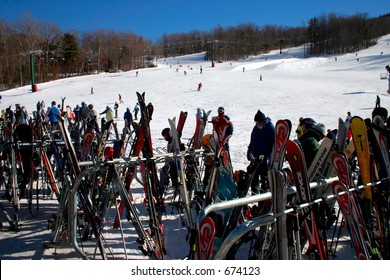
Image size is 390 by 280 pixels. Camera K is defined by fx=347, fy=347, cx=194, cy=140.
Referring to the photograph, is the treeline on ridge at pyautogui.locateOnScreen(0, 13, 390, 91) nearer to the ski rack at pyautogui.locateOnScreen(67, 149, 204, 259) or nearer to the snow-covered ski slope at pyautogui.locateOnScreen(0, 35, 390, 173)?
the snow-covered ski slope at pyautogui.locateOnScreen(0, 35, 390, 173)

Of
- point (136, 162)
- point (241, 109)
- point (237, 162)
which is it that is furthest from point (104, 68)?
point (136, 162)

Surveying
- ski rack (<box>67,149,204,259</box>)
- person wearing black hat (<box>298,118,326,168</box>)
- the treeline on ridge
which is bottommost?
ski rack (<box>67,149,204,259</box>)

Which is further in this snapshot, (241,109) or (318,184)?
(241,109)

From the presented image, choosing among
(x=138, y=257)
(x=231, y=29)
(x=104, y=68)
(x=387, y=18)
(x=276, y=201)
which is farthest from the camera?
(x=231, y=29)

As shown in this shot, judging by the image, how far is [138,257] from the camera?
4383 millimetres

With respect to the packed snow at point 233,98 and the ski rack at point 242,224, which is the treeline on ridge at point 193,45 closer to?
the packed snow at point 233,98

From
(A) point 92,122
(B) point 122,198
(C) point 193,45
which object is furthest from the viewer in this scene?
(C) point 193,45

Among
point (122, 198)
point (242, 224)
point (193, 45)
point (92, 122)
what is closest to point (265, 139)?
point (122, 198)

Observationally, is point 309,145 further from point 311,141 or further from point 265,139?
point 265,139

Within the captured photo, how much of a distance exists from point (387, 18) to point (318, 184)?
116541mm

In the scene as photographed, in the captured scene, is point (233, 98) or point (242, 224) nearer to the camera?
point (242, 224)

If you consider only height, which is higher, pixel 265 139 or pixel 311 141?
pixel 311 141

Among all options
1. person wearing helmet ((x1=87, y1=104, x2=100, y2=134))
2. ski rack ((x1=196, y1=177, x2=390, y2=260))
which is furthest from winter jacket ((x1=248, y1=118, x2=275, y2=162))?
person wearing helmet ((x1=87, y1=104, x2=100, y2=134))
